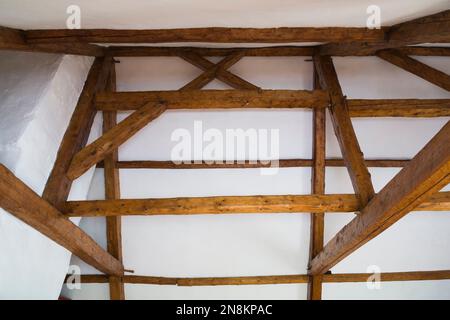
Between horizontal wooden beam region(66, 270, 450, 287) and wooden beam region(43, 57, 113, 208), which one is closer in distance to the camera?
wooden beam region(43, 57, 113, 208)

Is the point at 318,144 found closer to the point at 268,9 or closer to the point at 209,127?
the point at 209,127

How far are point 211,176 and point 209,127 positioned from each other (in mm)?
610

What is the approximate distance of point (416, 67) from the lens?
12.6ft

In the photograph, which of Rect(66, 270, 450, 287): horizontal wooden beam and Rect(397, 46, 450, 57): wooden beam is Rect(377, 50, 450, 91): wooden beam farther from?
Rect(66, 270, 450, 287): horizontal wooden beam

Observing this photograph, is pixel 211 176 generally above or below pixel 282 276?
above

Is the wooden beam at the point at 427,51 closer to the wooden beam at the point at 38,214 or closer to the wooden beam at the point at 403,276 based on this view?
the wooden beam at the point at 403,276

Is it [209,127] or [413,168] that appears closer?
[413,168]

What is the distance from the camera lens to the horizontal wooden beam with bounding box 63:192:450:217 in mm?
2672

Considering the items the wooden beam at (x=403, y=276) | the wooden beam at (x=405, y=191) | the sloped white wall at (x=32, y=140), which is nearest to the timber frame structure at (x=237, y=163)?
the wooden beam at (x=405, y=191)

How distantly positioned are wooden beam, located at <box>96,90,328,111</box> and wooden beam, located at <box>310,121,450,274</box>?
52.1 inches

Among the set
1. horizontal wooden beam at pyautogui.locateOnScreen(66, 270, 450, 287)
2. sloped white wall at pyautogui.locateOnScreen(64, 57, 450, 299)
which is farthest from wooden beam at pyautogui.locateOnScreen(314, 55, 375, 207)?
horizontal wooden beam at pyautogui.locateOnScreen(66, 270, 450, 287)

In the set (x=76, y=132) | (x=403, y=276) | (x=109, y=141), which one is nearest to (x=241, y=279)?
(x=403, y=276)

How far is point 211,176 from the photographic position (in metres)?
4.25

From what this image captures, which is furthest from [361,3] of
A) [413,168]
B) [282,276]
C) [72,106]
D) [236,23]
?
[282,276]
